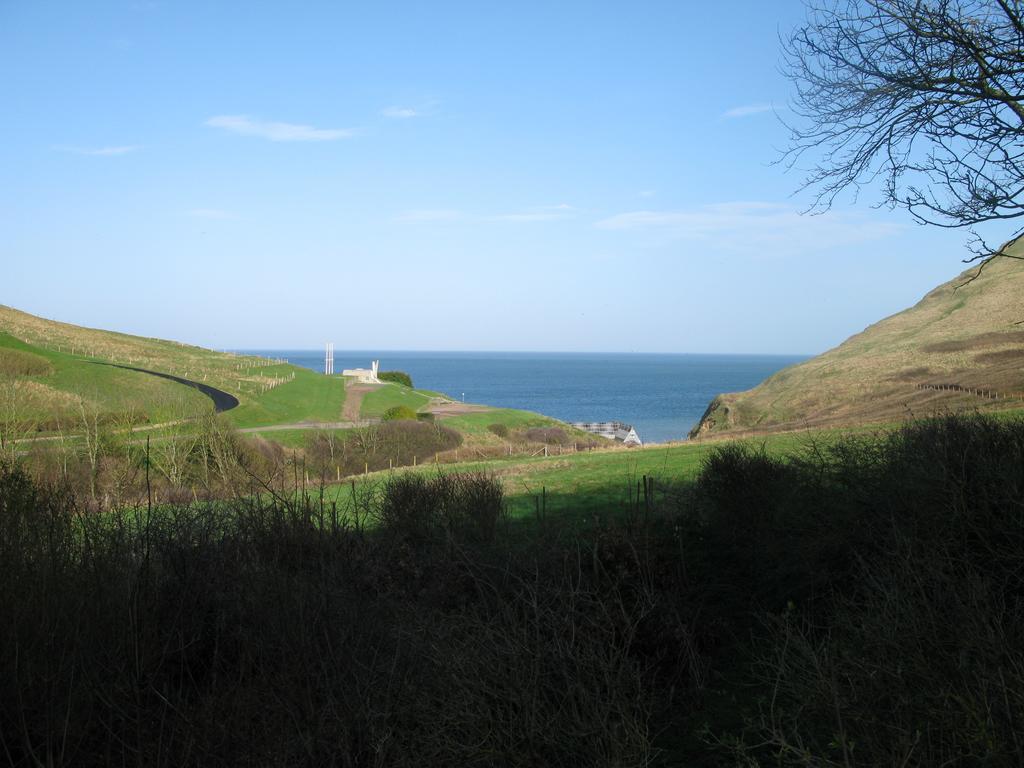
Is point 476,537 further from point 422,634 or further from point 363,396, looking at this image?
point 363,396

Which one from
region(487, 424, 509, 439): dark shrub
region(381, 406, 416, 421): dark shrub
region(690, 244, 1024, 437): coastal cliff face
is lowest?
region(487, 424, 509, 439): dark shrub

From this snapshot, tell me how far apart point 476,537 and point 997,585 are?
319 inches

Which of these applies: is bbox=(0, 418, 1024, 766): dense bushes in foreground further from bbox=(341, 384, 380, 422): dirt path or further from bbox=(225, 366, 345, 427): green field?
bbox=(341, 384, 380, 422): dirt path

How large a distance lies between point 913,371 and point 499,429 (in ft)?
A: 127

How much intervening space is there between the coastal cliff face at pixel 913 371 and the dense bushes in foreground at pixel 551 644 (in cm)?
1935

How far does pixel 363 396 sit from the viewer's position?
9325cm

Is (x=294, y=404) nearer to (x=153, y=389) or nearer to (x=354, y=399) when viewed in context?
(x=354, y=399)

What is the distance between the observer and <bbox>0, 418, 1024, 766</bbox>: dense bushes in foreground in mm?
5301

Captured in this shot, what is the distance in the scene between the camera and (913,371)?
1706 inches

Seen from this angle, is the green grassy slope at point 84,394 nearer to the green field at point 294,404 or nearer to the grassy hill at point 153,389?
the grassy hill at point 153,389

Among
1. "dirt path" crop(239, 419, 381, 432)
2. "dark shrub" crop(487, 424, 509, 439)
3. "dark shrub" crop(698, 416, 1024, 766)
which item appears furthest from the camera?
"dark shrub" crop(487, 424, 509, 439)

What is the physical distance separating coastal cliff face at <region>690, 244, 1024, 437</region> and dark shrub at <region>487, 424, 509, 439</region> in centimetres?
2398

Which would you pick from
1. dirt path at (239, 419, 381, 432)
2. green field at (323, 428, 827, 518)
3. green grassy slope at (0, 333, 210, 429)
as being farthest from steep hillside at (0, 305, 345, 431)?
green field at (323, 428, 827, 518)

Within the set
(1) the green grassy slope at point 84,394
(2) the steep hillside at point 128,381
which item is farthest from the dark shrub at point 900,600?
(1) the green grassy slope at point 84,394
